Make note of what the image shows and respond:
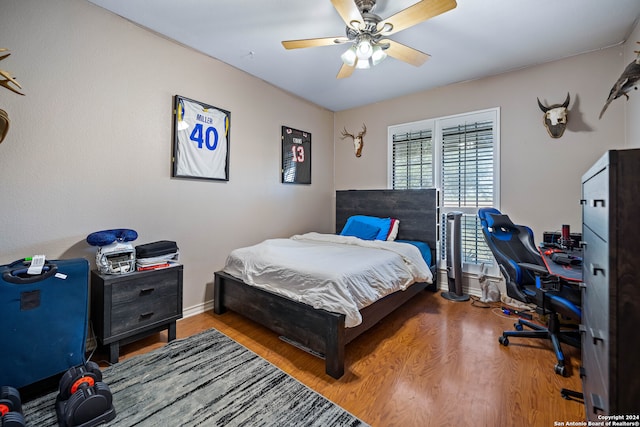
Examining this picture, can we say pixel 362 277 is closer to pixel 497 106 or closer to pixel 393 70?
pixel 393 70

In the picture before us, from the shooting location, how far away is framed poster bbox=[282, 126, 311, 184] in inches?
149

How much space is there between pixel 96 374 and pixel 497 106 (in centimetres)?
444

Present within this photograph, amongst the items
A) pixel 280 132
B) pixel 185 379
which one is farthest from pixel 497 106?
pixel 185 379

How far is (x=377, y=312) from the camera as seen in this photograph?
2285 mm

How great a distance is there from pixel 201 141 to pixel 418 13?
2.27 meters

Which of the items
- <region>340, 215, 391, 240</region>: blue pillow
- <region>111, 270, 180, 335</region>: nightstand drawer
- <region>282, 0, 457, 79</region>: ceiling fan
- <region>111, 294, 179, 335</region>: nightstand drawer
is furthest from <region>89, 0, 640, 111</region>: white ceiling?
<region>111, 294, 179, 335</region>: nightstand drawer

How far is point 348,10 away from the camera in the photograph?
1842 mm

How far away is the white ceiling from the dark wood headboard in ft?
4.95

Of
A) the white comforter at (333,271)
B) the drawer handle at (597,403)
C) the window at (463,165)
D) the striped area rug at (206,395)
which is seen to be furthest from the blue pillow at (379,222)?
the drawer handle at (597,403)

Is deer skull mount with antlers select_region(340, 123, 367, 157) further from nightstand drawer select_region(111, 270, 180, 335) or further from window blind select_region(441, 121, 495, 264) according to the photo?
nightstand drawer select_region(111, 270, 180, 335)

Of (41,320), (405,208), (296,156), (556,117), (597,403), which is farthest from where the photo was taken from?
(296,156)

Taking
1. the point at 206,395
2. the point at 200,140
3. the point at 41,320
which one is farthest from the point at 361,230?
the point at 41,320

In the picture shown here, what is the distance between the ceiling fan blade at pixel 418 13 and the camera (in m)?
1.68

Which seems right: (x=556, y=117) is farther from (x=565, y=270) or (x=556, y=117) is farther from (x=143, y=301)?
(x=143, y=301)
